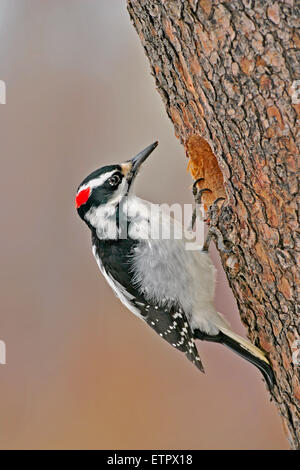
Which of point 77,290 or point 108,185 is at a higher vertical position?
point 108,185

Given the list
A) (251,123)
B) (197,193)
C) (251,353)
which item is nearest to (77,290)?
(197,193)

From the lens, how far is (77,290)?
321 centimetres

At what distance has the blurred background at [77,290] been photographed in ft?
10.1

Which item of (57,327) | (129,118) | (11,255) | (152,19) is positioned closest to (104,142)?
(129,118)

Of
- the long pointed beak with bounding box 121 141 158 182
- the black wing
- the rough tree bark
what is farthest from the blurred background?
the rough tree bark

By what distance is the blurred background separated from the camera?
3.07m

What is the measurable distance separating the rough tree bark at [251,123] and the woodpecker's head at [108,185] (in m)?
0.30

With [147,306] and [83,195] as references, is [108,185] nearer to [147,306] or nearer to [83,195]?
[83,195]

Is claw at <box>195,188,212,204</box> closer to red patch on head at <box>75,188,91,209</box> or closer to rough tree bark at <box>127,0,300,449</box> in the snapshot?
rough tree bark at <box>127,0,300,449</box>

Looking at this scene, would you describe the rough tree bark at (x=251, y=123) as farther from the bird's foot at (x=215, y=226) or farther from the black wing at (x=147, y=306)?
the black wing at (x=147, y=306)

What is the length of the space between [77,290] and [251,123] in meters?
2.23

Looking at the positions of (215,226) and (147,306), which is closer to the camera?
(215,226)

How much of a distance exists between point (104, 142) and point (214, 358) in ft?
5.17

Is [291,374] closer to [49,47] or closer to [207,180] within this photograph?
[207,180]
